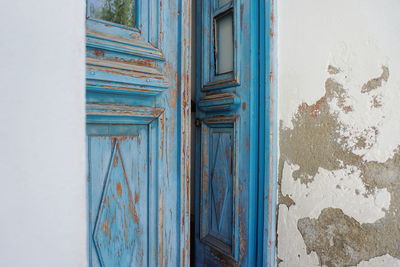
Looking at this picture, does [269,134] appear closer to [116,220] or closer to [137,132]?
[137,132]

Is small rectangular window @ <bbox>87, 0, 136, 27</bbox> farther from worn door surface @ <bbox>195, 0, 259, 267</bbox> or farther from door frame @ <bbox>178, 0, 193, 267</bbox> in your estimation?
worn door surface @ <bbox>195, 0, 259, 267</bbox>

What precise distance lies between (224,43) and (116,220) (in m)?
1.05

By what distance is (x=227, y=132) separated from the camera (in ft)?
4.87

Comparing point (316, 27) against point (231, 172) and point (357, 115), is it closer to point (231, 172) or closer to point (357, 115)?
point (357, 115)

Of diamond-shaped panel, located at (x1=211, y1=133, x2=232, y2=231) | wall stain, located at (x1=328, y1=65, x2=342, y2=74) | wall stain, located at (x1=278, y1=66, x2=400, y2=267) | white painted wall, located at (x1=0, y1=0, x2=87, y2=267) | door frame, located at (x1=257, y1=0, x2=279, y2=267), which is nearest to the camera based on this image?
white painted wall, located at (x1=0, y1=0, x2=87, y2=267)

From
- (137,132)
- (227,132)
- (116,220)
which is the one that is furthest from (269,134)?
(116,220)

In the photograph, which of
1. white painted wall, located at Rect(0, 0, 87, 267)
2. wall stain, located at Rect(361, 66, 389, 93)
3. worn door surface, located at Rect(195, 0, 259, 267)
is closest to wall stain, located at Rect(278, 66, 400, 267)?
wall stain, located at Rect(361, 66, 389, 93)

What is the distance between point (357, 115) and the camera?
102cm

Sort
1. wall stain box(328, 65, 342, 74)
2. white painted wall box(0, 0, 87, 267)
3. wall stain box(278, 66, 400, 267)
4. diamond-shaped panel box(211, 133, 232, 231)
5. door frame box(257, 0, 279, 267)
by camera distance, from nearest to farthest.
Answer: white painted wall box(0, 0, 87, 267), wall stain box(278, 66, 400, 267), wall stain box(328, 65, 342, 74), door frame box(257, 0, 279, 267), diamond-shaped panel box(211, 133, 232, 231)

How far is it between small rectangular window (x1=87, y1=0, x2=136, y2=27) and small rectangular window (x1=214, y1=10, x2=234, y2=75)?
592 mm

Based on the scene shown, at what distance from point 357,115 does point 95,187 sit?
945 mm

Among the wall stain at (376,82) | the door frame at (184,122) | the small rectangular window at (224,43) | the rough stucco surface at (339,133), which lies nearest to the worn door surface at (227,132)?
the small rectangular window at (224,43)

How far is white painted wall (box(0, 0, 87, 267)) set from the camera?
36cm

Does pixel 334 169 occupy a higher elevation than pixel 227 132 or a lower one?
lower
